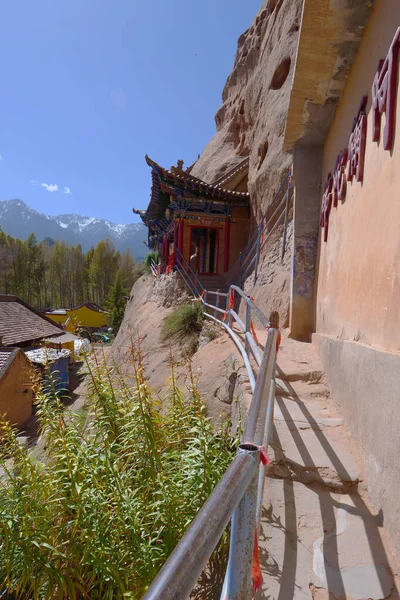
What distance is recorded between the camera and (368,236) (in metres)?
2.97

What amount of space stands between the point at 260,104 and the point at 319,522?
15891 millimetres

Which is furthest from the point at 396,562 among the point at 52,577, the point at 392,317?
the point at 52,577

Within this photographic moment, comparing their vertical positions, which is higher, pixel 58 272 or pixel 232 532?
pixel 58 272

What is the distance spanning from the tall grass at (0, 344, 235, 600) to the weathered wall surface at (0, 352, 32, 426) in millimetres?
11726

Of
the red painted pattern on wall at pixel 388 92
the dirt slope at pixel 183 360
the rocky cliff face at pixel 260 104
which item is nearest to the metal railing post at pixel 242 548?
the red painted pattern on wall at pixel 388 92

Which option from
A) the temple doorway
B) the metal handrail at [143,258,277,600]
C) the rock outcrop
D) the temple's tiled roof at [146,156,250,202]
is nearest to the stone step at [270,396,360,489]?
the metal handrail at [143,258,277,600]

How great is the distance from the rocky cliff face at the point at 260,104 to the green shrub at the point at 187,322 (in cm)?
415

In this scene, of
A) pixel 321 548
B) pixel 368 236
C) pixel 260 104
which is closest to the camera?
pixel 321 548

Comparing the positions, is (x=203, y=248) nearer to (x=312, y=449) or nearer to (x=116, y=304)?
(x=312, y=449)

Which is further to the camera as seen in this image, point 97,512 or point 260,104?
point 260,104

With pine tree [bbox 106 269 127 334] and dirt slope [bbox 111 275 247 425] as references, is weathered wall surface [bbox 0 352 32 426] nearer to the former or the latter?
dirt slope [bbox 111 275 247 425]

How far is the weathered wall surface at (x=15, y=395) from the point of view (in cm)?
1309

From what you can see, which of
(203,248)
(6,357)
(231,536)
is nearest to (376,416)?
(231,536)

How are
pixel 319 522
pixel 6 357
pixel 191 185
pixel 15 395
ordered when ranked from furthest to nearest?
pixel 6 357
pixel 15 395
pixel 191 185
pixel 319 522
